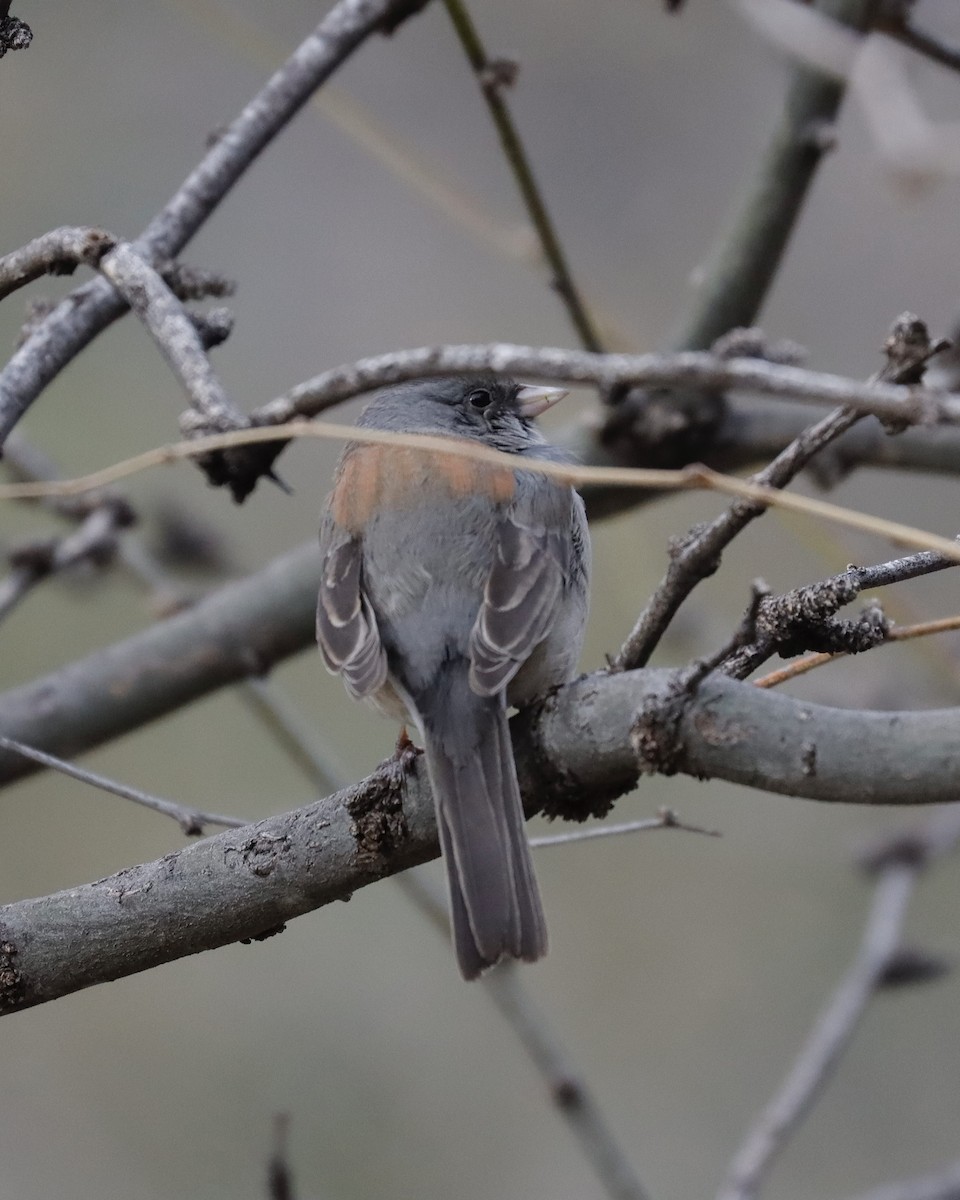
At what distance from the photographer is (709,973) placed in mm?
5988

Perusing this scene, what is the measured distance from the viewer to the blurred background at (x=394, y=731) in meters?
5.62

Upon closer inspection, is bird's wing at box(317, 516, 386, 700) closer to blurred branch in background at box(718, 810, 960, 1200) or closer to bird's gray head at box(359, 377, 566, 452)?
bird's gray head at box(359, 377, 566, 452)

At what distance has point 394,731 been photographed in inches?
236

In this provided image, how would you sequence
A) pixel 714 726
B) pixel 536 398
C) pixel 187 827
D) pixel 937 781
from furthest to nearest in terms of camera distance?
pixel 536 398
pixel 187 827
pixel 714 726
pixel 937 781

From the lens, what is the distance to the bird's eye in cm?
363

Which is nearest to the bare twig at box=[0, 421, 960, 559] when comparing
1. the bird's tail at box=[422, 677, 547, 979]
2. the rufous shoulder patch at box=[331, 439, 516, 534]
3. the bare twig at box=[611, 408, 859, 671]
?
the bare twig at box=[611, 408, 859, 671]

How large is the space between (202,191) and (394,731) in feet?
11.4

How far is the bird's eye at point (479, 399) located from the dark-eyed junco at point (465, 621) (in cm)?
20

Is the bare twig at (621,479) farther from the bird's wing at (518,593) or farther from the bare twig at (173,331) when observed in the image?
the bird's wing at (518,593)

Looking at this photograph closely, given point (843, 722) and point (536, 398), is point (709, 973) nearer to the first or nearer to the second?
point (536, 398)

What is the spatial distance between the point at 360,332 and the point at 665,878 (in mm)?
2716

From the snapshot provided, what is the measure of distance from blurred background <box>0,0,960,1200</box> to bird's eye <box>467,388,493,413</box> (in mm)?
1472

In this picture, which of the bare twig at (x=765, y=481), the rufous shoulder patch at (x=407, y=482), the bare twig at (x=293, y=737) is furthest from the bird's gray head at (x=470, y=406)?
the bare twig at (x=765, y=481)

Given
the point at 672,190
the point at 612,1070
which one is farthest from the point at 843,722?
the point at 672,190
